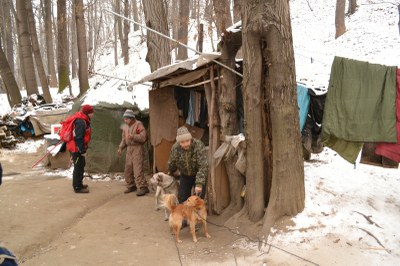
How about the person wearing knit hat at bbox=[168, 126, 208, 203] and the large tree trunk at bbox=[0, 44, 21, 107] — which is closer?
the person wearing knit hat at bbox=[168, 126, 208, 203]

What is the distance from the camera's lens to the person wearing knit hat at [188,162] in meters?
4.99

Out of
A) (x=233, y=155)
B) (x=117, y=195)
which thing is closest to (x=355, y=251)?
(x=233, y=155)

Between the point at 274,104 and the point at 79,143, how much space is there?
4.25 metres

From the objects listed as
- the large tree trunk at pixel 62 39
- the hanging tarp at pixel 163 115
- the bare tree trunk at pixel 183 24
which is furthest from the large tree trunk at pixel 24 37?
the hanging tarp at pixel 163 115

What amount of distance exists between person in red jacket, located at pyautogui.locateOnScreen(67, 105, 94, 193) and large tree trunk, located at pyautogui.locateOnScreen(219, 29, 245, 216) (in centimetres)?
311

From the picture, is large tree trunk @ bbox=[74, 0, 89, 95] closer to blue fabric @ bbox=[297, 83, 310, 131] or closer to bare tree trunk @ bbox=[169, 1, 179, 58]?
bare tree trunk @ bbox=[169, 1, 179, 58]

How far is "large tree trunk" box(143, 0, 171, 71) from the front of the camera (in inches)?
367

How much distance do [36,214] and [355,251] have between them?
5.08m

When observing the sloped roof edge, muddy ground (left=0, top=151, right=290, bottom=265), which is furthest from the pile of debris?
the sloped roof edge

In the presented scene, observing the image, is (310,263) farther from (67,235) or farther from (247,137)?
(67,235)

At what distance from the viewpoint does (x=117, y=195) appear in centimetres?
720

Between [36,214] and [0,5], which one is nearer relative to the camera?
[36,214]

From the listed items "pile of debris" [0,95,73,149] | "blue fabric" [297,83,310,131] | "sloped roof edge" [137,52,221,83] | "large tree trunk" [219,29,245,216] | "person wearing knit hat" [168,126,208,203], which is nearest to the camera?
"person wearing knit hat" [168,126,208,203]

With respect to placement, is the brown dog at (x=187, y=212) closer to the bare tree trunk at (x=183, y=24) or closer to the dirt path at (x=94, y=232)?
the dirt path at (x=94, y=232)
